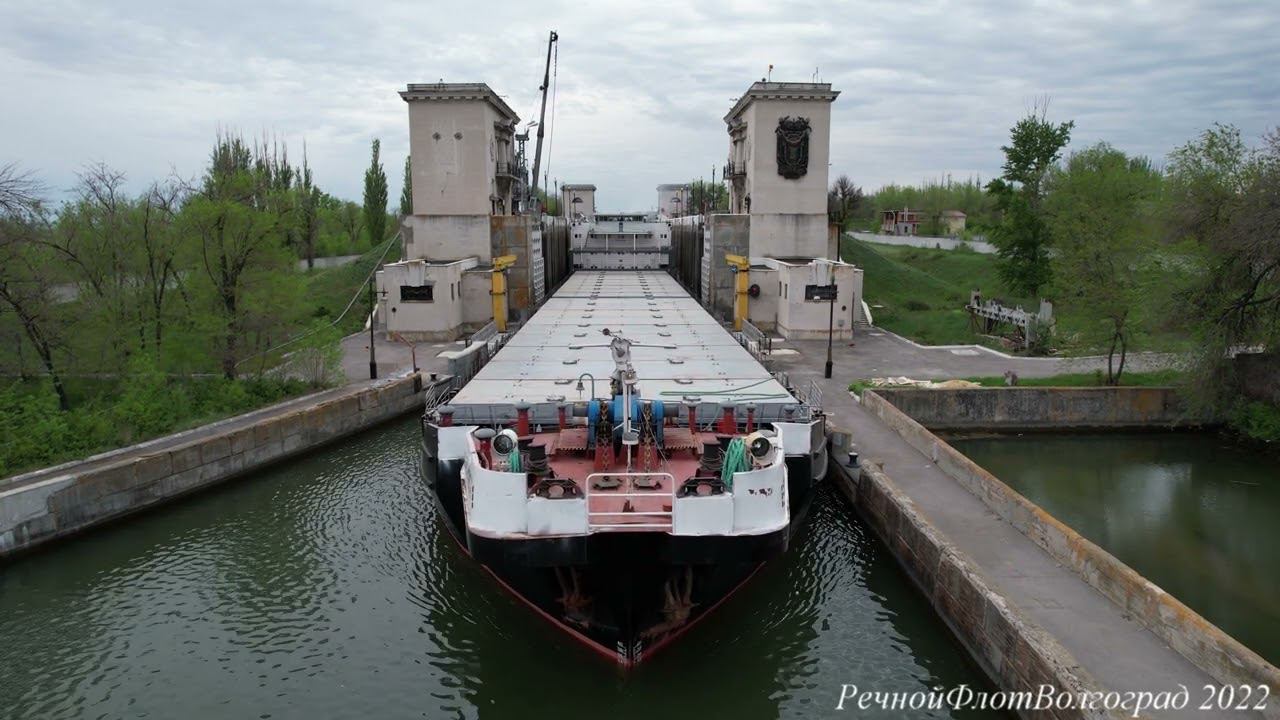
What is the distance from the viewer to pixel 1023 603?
1075 centimetres

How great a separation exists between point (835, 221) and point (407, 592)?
120ft

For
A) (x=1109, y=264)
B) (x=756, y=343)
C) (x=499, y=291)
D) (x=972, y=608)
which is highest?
(x=1109, y=264)

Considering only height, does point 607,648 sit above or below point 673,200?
below

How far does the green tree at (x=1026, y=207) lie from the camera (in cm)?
3928

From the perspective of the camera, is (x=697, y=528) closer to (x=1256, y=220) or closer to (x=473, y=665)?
(x=473, y=665)

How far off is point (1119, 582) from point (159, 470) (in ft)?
57.8

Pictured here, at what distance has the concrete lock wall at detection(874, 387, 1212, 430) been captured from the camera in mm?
23875

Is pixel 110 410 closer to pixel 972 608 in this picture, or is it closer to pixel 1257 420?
pixel 972 608

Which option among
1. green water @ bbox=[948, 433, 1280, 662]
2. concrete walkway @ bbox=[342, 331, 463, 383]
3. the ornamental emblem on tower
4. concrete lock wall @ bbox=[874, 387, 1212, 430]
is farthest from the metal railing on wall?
the ornamental emblem on tower

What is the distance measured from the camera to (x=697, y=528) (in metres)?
10.4

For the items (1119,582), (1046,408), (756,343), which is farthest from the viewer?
(756,343)

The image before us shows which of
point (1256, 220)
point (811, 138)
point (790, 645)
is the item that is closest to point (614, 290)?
point (811, 138)

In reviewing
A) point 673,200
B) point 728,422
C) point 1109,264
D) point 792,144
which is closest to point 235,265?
point 728,422

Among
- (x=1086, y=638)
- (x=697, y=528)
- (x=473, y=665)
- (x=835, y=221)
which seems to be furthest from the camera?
(x=835, y=221)
